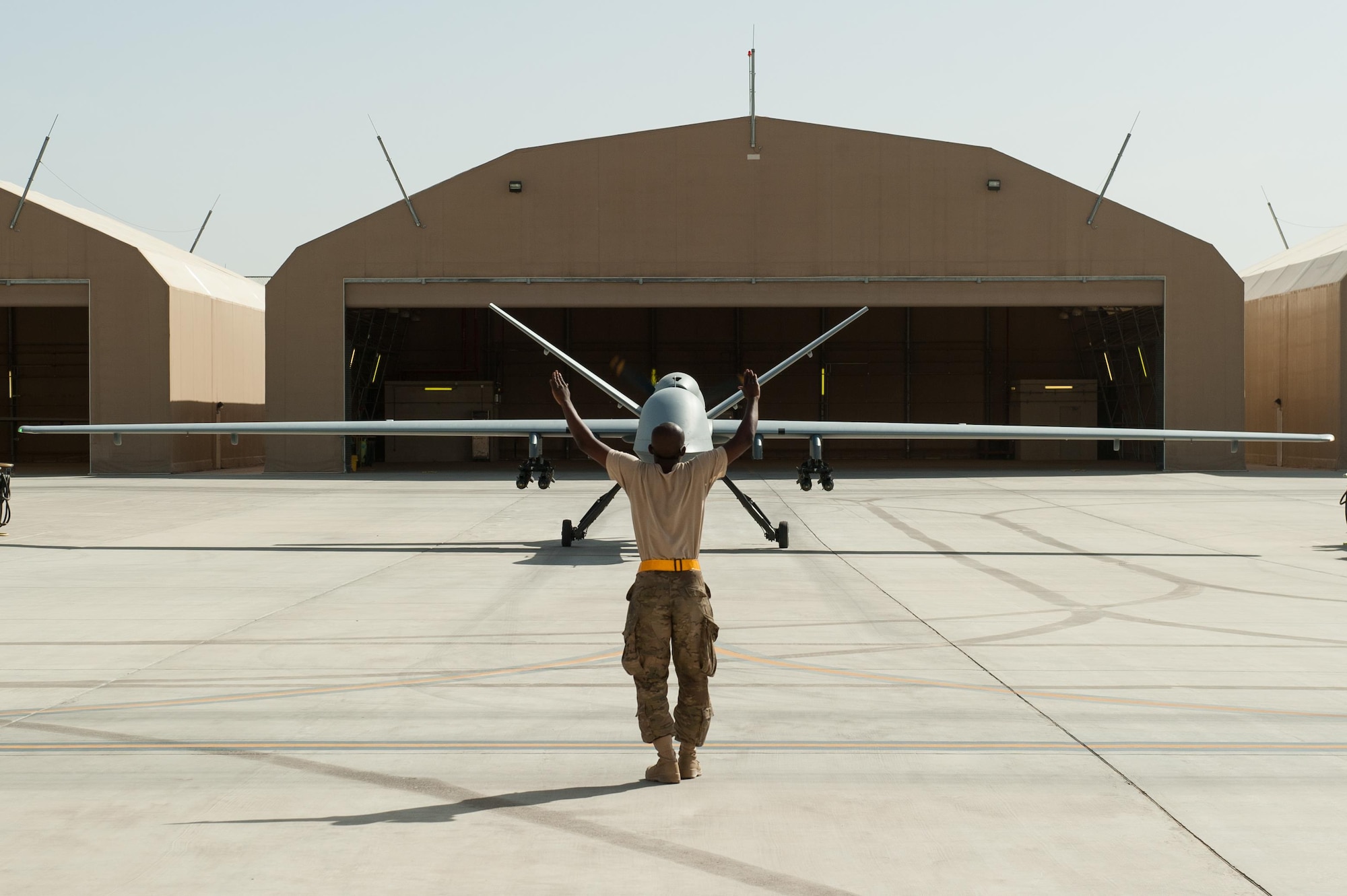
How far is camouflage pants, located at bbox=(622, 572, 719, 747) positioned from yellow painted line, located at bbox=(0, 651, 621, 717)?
10.6 ft

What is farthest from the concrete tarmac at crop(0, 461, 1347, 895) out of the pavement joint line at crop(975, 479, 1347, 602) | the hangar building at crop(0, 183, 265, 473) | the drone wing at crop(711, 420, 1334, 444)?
the hangar building at crop(0, 183, 265, 473)

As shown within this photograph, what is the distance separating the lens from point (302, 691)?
9.12 metres

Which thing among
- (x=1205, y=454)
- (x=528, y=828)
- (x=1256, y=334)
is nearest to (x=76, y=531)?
(x=528, y=828)

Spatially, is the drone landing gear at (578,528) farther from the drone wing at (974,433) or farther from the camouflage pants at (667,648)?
the camouflage pants at (667,648)

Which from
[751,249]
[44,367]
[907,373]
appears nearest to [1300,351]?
[907,373]

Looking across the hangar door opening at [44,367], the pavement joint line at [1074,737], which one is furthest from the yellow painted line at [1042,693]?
the hangar door opening at [44,367]

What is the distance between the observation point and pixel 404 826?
19.5 feet

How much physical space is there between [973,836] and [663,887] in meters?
1.71

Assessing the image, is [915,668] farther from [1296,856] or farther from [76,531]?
[76,531]

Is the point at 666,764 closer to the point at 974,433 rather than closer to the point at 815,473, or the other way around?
the point at 815,473

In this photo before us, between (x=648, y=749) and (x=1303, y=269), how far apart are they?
4803cm

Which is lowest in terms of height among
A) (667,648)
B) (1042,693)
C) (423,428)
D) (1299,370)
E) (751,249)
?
(1042,693)

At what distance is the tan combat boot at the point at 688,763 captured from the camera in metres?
6.80

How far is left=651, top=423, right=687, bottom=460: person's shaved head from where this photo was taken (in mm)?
6812
